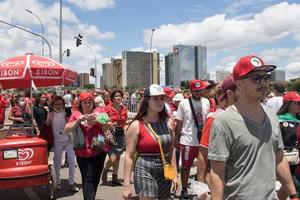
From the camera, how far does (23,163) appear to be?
6461 millimetres

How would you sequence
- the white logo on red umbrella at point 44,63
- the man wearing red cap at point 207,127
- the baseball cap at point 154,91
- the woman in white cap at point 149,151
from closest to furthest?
the man wearing red cap at point 207,127
the woman in white cap at point 149,151
the baseball cap at point 154,91
the white logo on red umbrella at point 44,63

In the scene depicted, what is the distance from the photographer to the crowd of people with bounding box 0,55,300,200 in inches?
109

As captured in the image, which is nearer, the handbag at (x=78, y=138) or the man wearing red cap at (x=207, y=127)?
the man wearing red cap at (x=207, y=127)

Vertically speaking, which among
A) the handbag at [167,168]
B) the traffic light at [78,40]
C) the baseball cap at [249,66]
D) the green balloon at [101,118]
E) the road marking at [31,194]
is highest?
the traffic light at [78,40]

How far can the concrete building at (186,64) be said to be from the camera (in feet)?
350

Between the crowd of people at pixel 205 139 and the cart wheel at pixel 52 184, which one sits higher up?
the crowd of people at pixel 205 139

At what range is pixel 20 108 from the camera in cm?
1190

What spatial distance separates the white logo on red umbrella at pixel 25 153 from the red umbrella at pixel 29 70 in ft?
5.43

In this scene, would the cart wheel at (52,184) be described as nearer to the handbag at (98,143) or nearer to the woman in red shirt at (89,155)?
the woman in red shirt at (89,155)

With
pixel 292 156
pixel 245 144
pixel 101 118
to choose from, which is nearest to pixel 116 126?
pixel 101 118

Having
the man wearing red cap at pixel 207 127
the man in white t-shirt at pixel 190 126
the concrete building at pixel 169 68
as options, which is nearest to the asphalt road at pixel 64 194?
the man in white t-shirt at pixel 190 126

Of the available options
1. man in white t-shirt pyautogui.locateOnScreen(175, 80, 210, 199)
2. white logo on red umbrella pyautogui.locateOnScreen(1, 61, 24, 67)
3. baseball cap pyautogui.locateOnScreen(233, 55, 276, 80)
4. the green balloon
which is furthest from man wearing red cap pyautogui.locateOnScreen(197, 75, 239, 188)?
white logo on red umbrella pyautogui.locateOnScreen(1, 61, 24, 67)

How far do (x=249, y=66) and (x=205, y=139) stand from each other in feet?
5.48

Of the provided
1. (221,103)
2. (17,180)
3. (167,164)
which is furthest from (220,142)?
(17,180)
